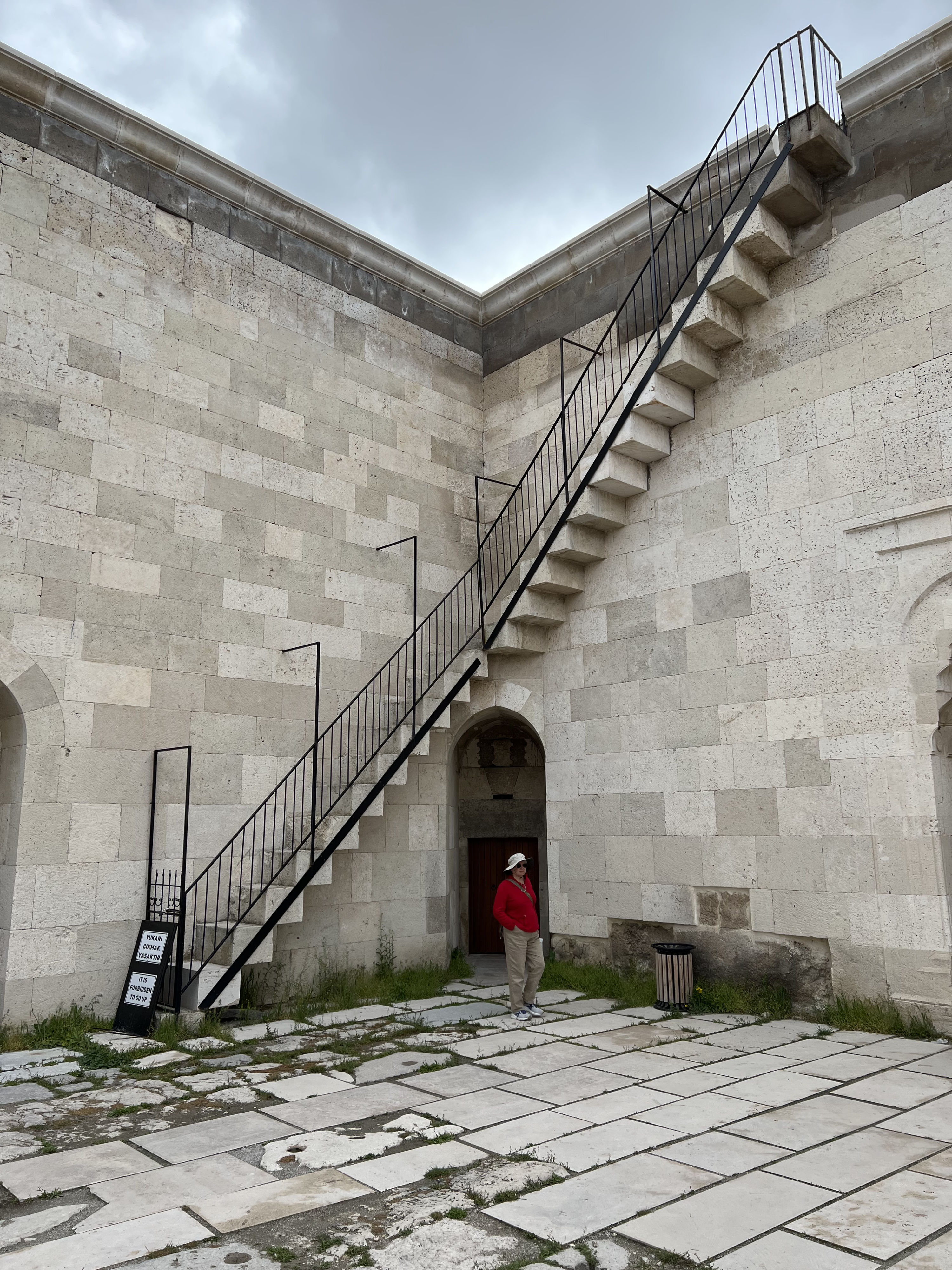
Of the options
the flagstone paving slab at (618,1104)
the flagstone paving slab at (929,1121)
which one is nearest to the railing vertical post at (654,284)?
the flagstone paving slab at (618,1104)

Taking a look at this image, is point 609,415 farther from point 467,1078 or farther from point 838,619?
point 467,1078

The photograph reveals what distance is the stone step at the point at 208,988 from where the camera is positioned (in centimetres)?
716

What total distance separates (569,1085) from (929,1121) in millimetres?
1950

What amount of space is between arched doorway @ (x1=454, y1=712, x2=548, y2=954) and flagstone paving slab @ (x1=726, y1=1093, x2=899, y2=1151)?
589cm

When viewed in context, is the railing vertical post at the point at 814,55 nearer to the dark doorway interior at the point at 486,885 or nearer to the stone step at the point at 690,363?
the stone step at the point at 690,363

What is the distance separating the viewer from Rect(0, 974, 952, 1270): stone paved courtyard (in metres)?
3.52

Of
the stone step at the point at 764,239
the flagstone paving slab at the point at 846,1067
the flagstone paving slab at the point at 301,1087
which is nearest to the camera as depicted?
the flagstone paving slab at the point at 301,1087

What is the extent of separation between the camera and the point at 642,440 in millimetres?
8797

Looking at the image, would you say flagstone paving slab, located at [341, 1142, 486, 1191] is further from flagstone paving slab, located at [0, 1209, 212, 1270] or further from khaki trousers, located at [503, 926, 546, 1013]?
khaki trousers, located at [503, 926, 546, 1013]

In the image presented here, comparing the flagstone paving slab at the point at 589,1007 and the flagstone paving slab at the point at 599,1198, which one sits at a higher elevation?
the flagstone paving slab at the point at 599,1198

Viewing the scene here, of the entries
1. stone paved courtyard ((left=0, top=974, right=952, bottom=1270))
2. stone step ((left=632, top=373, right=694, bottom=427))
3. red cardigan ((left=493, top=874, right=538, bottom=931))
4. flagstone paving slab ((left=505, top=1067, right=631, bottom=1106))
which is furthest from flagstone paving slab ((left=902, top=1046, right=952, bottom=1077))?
stone step ((left=632, top=373, right=694, bottom=427))

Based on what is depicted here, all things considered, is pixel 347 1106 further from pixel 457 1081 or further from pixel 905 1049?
pixel 905 1049

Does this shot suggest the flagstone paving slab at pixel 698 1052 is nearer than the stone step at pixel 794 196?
Yes

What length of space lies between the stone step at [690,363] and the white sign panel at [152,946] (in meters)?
6.47
